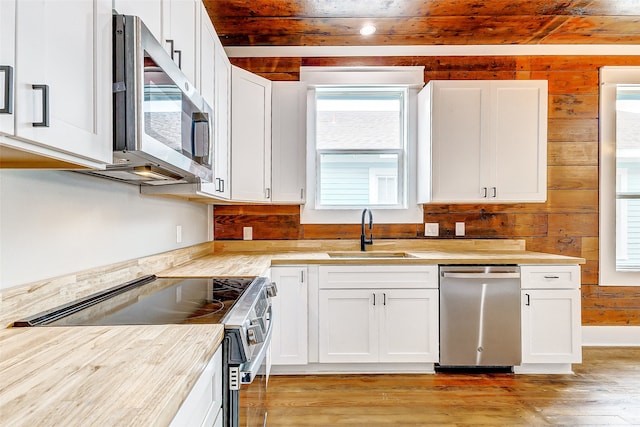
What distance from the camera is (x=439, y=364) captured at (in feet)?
8.48

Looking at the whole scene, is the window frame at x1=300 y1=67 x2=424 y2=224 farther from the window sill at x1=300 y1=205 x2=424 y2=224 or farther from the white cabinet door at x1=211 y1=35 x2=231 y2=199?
the white cabinet door at x1=211 y1=35 x2=231 y2=199

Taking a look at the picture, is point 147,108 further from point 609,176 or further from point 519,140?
point 609,176

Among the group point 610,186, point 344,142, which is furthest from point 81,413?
point 610,186

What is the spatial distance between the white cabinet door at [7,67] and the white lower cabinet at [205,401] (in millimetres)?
610

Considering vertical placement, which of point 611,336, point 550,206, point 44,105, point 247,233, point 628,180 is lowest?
point 611,336

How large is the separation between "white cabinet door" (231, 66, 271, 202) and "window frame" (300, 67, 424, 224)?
0.41 metres

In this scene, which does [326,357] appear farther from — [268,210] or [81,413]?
[81,413]

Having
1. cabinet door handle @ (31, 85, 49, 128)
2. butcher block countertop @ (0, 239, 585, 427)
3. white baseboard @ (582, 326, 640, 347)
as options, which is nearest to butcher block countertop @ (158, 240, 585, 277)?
white baseboard @ (582, 326, 640, 347)

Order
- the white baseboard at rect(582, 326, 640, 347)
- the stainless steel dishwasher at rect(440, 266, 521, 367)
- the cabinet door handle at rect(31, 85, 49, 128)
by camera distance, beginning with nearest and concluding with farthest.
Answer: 1. the cabinet door handle at rect(31, 85, 49, 128)
2. the stainless steel dishwasher at rect(440, 266, 521, 367)
3. the white baseboard at rect(582, 326, 640, 347)

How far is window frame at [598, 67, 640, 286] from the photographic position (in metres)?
3.13

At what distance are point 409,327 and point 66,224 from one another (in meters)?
2.14

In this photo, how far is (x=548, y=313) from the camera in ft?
8.45

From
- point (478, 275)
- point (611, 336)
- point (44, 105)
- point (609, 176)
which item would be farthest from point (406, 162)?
point (44, 105)

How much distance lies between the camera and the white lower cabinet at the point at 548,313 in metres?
2.57
